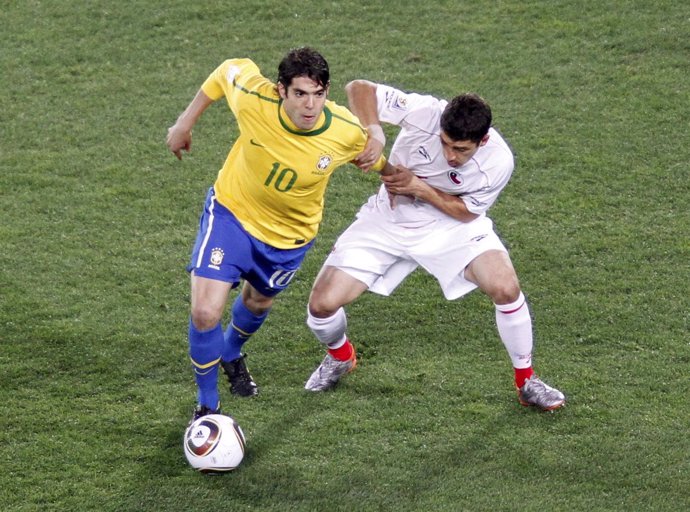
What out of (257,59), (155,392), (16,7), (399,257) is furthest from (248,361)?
(16,7)

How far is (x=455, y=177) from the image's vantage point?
6.35m

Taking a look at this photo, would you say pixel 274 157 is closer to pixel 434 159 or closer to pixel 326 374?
pixel 434 159

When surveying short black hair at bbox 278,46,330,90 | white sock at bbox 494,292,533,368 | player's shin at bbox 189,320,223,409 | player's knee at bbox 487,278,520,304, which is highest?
short black hair at bbox 278,46,330,90

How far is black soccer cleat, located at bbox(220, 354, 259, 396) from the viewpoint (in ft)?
21.3

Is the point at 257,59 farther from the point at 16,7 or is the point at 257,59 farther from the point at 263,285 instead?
the point at 263,285

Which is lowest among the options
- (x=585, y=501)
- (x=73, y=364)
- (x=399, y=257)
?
(x=73, y=364)

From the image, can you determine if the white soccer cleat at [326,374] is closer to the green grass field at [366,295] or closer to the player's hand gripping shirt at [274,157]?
the green grass field at [366,295]

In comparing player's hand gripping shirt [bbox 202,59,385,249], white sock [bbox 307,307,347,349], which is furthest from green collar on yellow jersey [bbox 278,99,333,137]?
white sock [bbox 307,307,347,349]

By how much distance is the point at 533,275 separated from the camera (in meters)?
7.50

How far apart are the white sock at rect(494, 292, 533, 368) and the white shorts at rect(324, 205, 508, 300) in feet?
0.88

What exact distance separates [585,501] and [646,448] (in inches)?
22.7

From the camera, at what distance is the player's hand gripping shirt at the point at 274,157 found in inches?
231

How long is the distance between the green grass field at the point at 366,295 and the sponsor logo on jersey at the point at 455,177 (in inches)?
43.3

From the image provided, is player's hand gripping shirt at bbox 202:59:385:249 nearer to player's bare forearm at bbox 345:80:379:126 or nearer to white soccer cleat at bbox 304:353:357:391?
player's bare forearm at bbox 345:80:379:126
